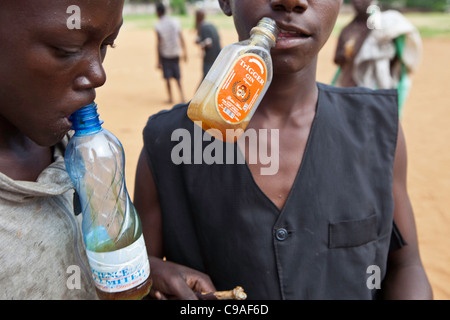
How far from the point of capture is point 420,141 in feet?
22.2

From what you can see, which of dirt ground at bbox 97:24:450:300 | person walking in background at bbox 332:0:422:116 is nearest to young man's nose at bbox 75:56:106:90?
person walking in background at bbox 332:0:422:116

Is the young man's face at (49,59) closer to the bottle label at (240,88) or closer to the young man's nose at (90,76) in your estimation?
the young man's nose at (90,76)

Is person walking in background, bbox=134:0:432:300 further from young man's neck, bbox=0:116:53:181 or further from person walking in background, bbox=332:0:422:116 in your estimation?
person walking in background, bbox=332:0:422:116

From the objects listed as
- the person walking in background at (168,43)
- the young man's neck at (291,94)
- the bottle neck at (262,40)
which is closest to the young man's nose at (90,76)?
the bottle neck at (262,40)

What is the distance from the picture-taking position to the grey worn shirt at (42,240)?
101 centimetres

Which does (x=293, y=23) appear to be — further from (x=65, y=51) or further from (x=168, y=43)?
(x=168, y=43)

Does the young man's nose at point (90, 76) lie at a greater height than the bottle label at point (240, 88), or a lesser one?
greater

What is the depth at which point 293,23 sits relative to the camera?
3.92 ft

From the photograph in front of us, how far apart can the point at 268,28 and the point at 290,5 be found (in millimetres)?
105

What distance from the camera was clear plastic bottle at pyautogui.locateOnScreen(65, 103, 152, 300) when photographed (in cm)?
104

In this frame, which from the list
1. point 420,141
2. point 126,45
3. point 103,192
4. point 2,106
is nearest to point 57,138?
point 2,106

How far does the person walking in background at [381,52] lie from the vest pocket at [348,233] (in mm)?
2402

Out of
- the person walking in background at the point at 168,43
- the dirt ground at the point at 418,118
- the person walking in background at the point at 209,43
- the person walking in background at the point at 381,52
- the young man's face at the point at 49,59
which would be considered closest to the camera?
the young man's face at the point at 49,59
